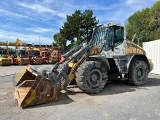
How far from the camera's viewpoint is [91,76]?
757 centimetres

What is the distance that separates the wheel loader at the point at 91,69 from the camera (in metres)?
6.30

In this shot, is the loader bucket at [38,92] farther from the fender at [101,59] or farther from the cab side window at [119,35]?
the cab side window at [119,35]

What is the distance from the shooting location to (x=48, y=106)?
241 inches

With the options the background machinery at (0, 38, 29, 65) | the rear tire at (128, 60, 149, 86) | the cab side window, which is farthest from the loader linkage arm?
Answer: the background machinery at (0, 38, 29, 65)

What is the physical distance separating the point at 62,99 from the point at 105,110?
1659 mm

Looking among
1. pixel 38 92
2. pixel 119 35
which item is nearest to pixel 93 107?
pixel 38 92

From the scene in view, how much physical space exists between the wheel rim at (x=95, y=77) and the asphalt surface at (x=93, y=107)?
439 mm

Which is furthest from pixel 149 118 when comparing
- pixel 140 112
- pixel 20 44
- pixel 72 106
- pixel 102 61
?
pixel 20 44

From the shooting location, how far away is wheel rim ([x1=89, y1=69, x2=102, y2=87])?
7.57 metres

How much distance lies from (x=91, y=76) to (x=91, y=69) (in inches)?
10.4

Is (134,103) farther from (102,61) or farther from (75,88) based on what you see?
(75,88)

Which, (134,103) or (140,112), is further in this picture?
(134,103)

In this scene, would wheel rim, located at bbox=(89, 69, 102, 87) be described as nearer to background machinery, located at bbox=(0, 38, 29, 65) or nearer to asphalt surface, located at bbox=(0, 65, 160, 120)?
asphalt surface, located at bbox=(0, 65, 160, 120)

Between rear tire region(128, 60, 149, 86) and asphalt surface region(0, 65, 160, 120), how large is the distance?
3.35 feet
